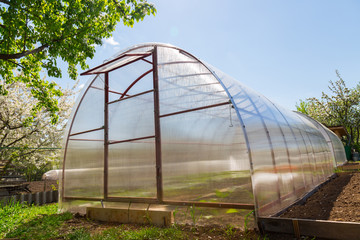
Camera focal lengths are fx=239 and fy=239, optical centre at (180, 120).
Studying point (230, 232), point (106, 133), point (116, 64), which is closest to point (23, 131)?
point (106, 133)

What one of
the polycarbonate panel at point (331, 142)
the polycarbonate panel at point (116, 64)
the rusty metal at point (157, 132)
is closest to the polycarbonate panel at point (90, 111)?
the polycarbonate panel at point (116, 64)

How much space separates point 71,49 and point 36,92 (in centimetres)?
243

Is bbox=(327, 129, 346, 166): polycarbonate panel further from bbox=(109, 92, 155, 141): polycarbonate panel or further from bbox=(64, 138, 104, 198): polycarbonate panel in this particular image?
bbox=(64, 138, 104, 198): polycarbonate panel

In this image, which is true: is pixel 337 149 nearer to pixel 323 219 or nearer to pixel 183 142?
pixel 323 219

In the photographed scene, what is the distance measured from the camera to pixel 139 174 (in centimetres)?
512

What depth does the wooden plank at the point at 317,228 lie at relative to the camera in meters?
2.88

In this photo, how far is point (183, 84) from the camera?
→ 4.95 m

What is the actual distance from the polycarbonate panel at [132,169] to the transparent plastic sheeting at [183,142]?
2 cm

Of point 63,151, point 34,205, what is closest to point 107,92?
point 63,151

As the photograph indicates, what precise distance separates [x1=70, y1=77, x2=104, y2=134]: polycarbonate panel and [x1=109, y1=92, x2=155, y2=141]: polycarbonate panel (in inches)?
17.4

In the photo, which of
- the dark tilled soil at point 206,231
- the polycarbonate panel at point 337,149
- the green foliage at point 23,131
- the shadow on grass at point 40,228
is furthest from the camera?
the polycarbonate panel at point 337,149

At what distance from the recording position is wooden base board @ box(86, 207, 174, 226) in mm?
4230

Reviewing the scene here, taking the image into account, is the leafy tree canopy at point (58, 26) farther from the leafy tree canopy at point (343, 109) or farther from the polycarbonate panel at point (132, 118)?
the leafy tree canopy at point (343, 109)

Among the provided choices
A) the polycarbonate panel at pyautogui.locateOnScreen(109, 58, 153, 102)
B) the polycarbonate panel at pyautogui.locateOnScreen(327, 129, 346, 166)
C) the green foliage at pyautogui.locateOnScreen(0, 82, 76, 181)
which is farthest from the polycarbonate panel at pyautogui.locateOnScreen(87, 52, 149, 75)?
Result: the polycarbonate panel at pyautogui.locateOnScreen(327, 129, 346, 166)
